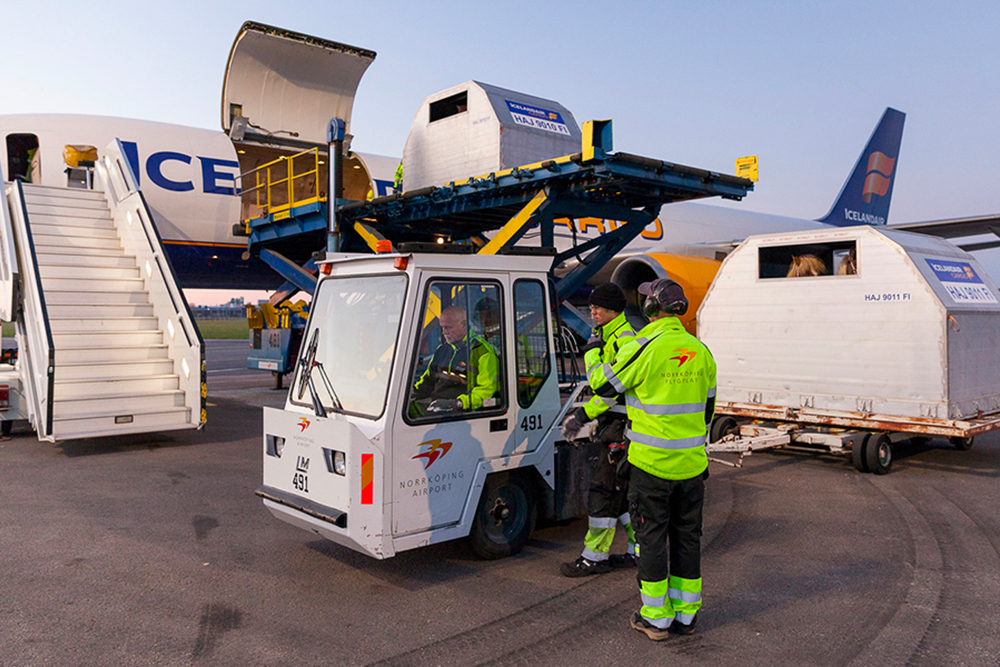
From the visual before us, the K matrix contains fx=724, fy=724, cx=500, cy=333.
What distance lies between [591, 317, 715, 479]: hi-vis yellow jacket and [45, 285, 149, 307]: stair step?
8632mm

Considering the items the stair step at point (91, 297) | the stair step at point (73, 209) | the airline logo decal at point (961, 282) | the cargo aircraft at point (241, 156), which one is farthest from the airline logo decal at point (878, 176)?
the stair step at point (91, 297)

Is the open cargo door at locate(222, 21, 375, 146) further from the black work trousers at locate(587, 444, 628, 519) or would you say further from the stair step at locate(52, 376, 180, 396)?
the black work trousers at locate(587, 444, 628, 519)

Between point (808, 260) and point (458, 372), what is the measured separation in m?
5.63

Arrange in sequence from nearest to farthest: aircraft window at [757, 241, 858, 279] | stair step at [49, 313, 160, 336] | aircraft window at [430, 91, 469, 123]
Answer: aircraft window at [757, 241, 858, 279]
stair step at [49, 313, 160, 336]
aircraft window at [430, 91, 469, 123]

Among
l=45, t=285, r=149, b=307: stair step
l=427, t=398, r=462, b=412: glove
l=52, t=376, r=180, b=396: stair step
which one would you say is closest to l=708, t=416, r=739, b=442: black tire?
l=427, t=398, r=462, b=412: glove

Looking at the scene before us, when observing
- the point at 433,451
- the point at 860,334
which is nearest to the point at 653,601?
the point at 433,451

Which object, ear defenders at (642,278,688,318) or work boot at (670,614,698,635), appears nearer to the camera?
work boot at (670,614,698,635)

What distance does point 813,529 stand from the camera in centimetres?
575

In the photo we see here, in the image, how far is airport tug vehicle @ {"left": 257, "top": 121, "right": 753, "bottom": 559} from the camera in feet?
13.7

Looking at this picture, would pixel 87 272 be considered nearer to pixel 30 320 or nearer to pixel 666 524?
pixel 30 320

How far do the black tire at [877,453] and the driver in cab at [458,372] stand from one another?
492 centimetres

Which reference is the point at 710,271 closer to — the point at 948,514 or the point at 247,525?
the point at 948,514

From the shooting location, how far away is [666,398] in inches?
150

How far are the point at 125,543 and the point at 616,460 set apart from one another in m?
3.59
